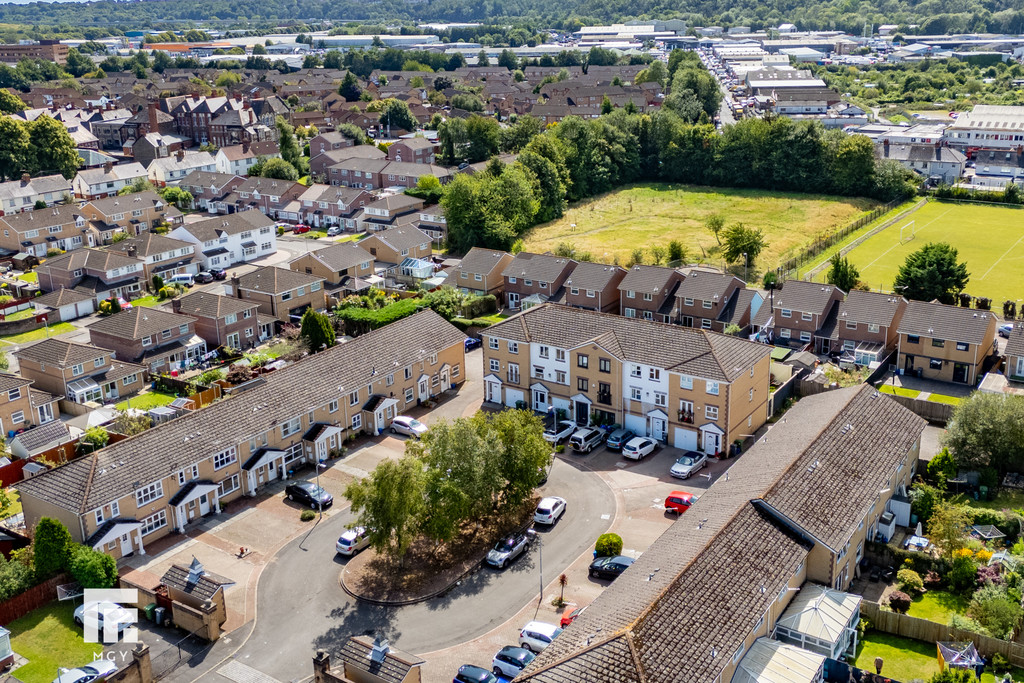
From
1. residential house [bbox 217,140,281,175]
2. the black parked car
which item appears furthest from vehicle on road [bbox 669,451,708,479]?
residential house [bbox 217,140,281,175]

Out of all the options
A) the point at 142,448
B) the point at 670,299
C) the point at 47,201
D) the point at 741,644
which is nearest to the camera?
the point at 741,644

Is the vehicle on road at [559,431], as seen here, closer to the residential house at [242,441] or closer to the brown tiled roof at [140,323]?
the residential house at [242,441]

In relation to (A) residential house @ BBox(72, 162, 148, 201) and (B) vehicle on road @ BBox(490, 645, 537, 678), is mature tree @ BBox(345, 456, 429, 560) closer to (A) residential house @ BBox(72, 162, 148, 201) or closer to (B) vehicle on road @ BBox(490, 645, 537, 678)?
(B) vehicle on road @ BBox(490, 645, 537, 678)

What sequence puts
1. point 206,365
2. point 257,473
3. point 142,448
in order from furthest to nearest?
point 206,365, point 257,473, point 142,448

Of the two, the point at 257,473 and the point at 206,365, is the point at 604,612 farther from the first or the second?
the point at 206,365

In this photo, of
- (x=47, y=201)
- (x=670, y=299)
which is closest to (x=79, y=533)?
(x=670, y=299)

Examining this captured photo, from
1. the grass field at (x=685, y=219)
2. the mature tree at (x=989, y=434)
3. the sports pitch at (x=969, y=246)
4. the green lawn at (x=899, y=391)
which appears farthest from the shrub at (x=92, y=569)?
the sports pitch at (x=969, y=246)

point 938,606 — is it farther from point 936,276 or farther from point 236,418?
point 936,276

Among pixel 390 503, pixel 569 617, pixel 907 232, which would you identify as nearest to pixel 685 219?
pixel 907 232
